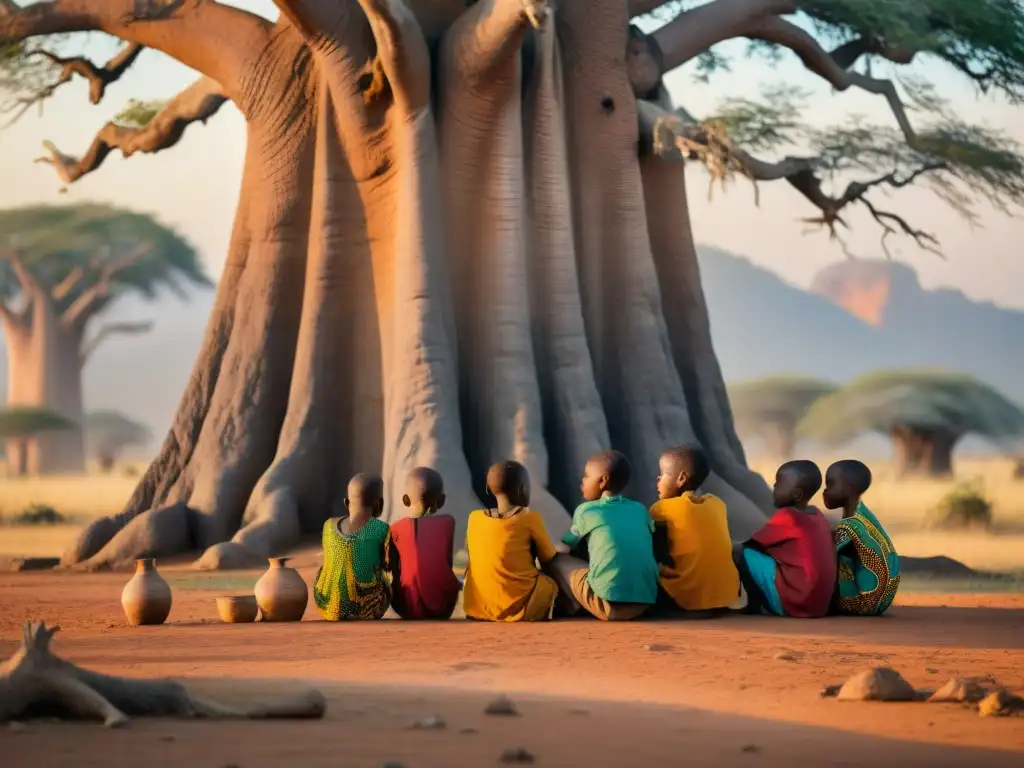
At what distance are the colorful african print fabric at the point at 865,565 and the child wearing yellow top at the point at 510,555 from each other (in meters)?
1.51

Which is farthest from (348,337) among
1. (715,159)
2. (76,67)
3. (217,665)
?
(217,665)

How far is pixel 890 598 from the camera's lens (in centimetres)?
869

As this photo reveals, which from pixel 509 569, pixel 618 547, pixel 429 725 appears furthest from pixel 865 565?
pixel 429 725

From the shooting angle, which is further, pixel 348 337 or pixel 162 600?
pixel 348 337

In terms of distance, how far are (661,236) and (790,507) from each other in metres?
7.16

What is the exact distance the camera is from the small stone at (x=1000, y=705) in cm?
542

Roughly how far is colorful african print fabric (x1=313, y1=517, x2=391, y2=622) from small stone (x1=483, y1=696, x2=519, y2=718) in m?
2.80

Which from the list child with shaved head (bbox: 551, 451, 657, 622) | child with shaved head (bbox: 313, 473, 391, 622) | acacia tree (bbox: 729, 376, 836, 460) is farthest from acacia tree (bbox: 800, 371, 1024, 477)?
child with shaved head (bbox: 313, 473, 391, 622)

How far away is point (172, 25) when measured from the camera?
14.3m

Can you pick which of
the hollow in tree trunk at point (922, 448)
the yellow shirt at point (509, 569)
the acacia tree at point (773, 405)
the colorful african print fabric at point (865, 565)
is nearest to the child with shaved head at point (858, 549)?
the colorful african print fabric at point (865, 565)

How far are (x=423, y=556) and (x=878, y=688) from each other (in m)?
2.96

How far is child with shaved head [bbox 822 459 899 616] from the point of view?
839 cm

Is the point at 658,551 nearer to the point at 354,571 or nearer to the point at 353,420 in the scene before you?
the point at 354,571

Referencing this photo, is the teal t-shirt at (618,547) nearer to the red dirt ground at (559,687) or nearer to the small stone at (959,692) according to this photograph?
the red dirt ground at (559,687)
